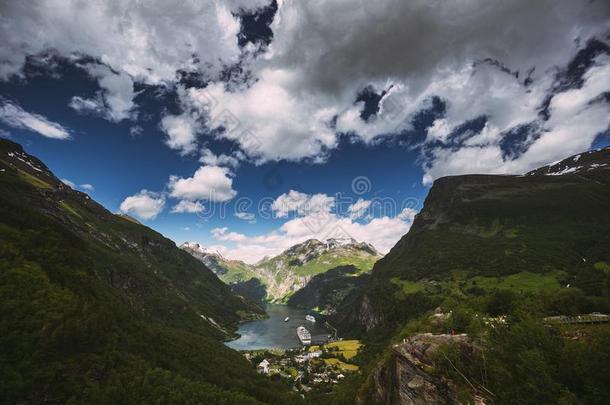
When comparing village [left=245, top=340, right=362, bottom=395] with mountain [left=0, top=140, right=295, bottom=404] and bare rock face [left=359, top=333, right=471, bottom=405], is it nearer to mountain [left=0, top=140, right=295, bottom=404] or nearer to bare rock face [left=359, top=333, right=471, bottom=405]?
mountain [left=0, top=140, right=295, bottom=404]

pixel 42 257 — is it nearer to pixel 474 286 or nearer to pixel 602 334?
pixel 602 334

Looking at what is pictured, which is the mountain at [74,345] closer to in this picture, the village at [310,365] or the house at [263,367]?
the house at [263,367]

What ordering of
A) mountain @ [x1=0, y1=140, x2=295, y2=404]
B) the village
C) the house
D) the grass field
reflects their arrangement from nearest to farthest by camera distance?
mountain @ [x1=0, y1=140, x2=295, y2=404] → the grass field → the village → the house

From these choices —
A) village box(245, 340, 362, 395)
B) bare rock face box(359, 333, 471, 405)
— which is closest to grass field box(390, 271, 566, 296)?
A: village box(245, 340, 362, 395)

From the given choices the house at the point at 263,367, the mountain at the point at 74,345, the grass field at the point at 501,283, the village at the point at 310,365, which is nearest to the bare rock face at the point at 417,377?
the mountain at the point at 74,345

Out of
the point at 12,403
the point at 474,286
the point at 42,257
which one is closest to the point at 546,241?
the point at 474,286

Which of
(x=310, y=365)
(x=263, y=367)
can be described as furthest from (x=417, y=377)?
(x=263, y=367)

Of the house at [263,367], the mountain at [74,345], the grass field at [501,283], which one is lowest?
the house at [263,367]
